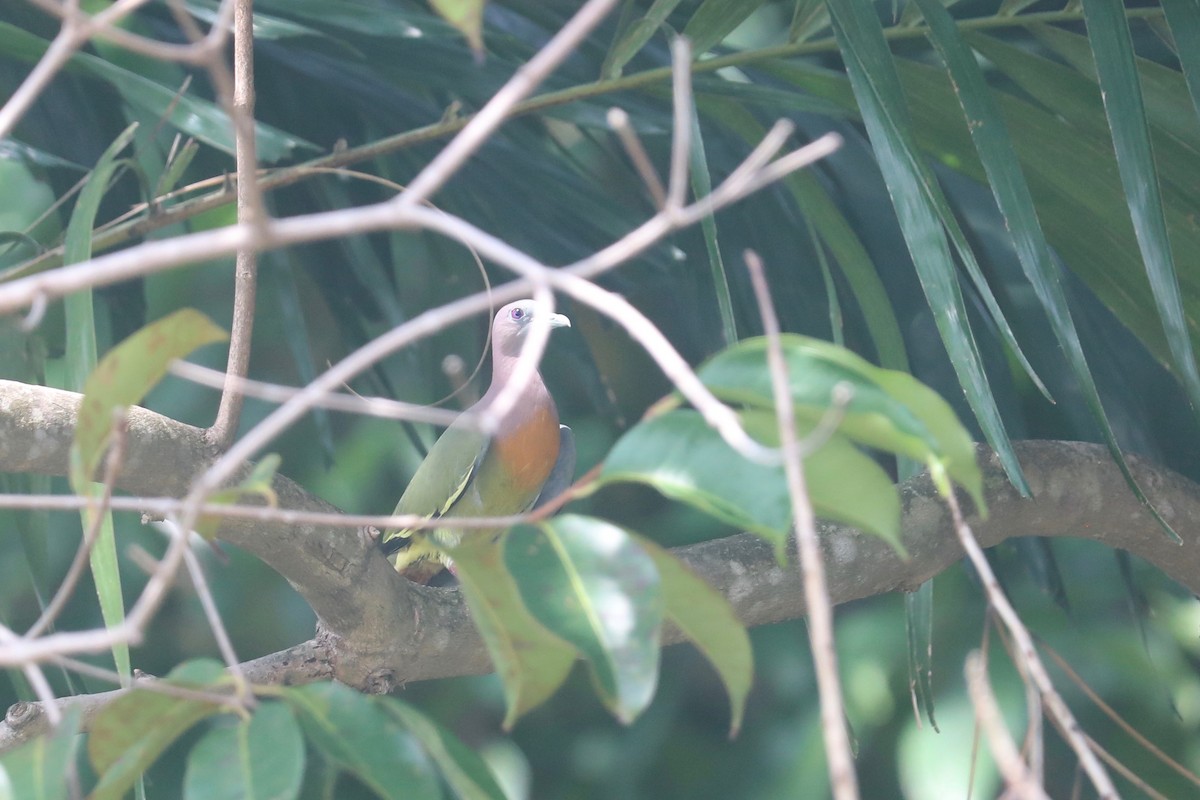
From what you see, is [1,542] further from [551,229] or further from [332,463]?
[551,229]

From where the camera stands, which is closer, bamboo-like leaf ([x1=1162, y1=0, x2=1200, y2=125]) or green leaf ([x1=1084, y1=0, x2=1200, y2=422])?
green leaf ([x1=1084, y1=0, x2=1200, y2=422])

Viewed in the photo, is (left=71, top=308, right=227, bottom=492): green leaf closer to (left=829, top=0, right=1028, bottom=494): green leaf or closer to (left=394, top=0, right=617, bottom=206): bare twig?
(left=394, top=0, right=617, bottom=206): bare twig

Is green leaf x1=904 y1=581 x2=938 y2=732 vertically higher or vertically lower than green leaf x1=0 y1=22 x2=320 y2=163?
lower

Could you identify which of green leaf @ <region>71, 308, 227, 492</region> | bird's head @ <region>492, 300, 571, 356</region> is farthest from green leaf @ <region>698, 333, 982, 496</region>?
bird's head @ <region>492, 300, 571, 356</region>

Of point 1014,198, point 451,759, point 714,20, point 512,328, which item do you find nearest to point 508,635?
point 451,759

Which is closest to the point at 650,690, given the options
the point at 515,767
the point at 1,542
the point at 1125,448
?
the point at 1125,448

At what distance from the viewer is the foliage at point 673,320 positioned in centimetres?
68

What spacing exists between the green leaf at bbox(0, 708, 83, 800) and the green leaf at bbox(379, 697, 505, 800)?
0.62 ft

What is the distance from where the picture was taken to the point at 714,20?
1.67 metres

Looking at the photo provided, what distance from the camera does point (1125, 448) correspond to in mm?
2064

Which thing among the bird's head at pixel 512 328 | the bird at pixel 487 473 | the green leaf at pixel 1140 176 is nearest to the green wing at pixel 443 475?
the bird at pixel 487 473

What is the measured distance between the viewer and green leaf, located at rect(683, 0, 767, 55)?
1.65 m

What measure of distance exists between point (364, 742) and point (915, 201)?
0.91m

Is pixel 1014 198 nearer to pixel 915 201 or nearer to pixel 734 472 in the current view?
pixel 915 201
